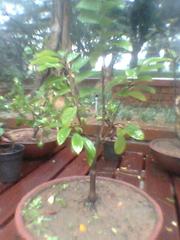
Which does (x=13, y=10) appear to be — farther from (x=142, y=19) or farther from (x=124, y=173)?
(x=124, y=173)

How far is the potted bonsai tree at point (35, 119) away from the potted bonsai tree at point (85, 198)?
0.60m

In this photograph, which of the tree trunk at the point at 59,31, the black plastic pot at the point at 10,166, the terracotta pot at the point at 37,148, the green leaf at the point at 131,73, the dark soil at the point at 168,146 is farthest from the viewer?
the tree trunk at the point at 59,31

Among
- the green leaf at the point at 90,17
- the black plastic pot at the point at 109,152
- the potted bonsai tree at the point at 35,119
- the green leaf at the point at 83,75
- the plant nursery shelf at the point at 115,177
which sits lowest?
the plant nursery shelf at the point at 115,177

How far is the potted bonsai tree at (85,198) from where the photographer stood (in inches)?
27.1

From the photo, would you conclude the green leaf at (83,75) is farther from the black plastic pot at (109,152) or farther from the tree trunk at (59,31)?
the tree trunk at (59,31)

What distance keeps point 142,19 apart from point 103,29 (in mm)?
2374

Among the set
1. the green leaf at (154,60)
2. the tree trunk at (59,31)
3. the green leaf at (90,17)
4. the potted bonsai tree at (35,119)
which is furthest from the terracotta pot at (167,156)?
the tree trunk at (59,31)

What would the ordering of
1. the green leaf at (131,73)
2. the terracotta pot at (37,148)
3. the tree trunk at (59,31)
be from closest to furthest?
1. the green leaf at (131,73)
2. the terracotta pot at (37,148)
3. the tree trunk at (59,31)

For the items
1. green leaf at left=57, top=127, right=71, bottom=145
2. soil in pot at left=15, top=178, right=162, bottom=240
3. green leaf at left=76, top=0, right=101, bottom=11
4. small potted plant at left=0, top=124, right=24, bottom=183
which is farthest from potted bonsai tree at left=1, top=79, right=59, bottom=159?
green leaf at left=76, top=0, right=101, bottom=11

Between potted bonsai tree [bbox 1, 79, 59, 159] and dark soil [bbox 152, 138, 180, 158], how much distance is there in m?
0.63

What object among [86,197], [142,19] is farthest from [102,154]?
[142,19]

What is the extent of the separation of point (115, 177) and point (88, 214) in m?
0.60

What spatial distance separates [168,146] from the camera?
1.56 metres

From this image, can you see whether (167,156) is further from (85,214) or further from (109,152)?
(85,214)
